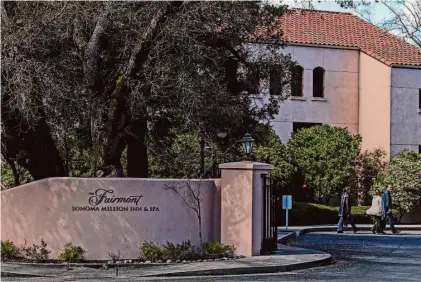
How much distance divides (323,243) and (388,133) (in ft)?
63.9

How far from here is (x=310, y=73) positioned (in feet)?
149

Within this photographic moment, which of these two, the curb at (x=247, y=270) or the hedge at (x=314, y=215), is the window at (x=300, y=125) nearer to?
the hedge at (x=314, y=215)

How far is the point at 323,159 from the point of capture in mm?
42500

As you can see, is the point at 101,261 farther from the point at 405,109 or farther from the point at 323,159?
the point at 405,109

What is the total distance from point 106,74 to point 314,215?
19222 millimetres

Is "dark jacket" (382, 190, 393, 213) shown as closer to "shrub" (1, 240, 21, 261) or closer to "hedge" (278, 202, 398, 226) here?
"hedge" (278, 202, 398, 226)

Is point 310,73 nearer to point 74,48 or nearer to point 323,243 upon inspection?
point 323,243

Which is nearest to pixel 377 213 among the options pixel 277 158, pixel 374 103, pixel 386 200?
pixel 386 200

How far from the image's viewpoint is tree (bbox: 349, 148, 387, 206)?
43750mm

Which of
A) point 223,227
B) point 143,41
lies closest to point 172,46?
point 143,41

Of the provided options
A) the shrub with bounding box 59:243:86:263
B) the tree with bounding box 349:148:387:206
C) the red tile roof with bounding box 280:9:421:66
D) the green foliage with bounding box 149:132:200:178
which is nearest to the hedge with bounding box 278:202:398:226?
the tree with bounding box 349:148:387:206

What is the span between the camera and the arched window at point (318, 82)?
45972 mm

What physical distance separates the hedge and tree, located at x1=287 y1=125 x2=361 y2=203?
2005 mm

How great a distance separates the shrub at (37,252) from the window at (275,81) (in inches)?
401
